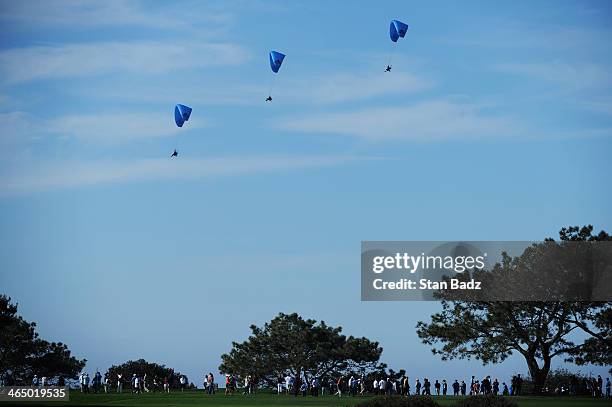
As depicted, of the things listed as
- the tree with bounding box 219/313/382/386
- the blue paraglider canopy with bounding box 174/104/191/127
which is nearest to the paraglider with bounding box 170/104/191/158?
the blue paraglider canopy with bounding box 174/104/191/127

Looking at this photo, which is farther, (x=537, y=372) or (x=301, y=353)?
(x=301, y=353)

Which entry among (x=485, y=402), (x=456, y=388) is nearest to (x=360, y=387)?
(x=456, y=388)

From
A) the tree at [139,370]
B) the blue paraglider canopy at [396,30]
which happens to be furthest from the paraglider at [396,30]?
the tree at [139,370]

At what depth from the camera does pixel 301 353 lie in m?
104

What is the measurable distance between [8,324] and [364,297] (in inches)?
1701

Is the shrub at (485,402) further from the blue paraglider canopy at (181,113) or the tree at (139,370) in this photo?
the tree at (139,370)

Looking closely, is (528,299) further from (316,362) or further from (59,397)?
(59,397)

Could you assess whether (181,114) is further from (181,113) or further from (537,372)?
(537,372)

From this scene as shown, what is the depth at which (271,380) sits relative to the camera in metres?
104

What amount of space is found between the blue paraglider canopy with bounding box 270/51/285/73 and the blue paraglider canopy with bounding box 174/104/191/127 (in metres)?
7.28

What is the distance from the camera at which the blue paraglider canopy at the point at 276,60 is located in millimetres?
78781

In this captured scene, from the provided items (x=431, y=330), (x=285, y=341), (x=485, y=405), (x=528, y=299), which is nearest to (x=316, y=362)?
(x=285, y=341)

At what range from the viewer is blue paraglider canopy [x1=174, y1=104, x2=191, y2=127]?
80062mm

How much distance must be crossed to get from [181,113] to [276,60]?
788 centimetres
